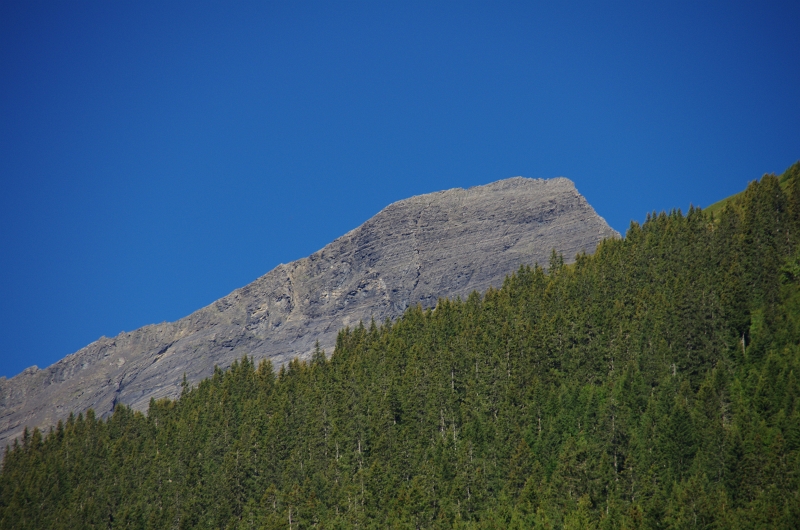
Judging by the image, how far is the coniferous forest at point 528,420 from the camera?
92812mm

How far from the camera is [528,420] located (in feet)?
365

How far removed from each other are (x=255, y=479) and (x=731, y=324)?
60906 millimetres

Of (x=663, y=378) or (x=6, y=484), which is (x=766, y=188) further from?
(x=6, y=484)

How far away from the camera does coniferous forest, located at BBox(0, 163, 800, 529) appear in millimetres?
92812

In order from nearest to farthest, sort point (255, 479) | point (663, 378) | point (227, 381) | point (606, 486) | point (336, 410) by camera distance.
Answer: point (606, 486) → point (663, 378) → point (255, 479) → point (336, 410) → point (227, 381)

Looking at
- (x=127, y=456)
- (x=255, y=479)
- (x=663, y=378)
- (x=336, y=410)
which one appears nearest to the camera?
(x=663, y=378)

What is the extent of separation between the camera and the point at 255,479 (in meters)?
121

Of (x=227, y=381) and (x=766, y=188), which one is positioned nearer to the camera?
(x=766, y=188)

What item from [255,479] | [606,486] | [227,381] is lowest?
[606,486]

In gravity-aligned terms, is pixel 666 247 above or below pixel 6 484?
above

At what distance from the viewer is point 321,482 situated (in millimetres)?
112812

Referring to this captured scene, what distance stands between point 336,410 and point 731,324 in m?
51.4

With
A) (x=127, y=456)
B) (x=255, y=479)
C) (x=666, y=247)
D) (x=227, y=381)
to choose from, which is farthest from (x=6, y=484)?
(x=666, y=247)

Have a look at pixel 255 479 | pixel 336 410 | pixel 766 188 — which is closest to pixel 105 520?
pixel 255 479
